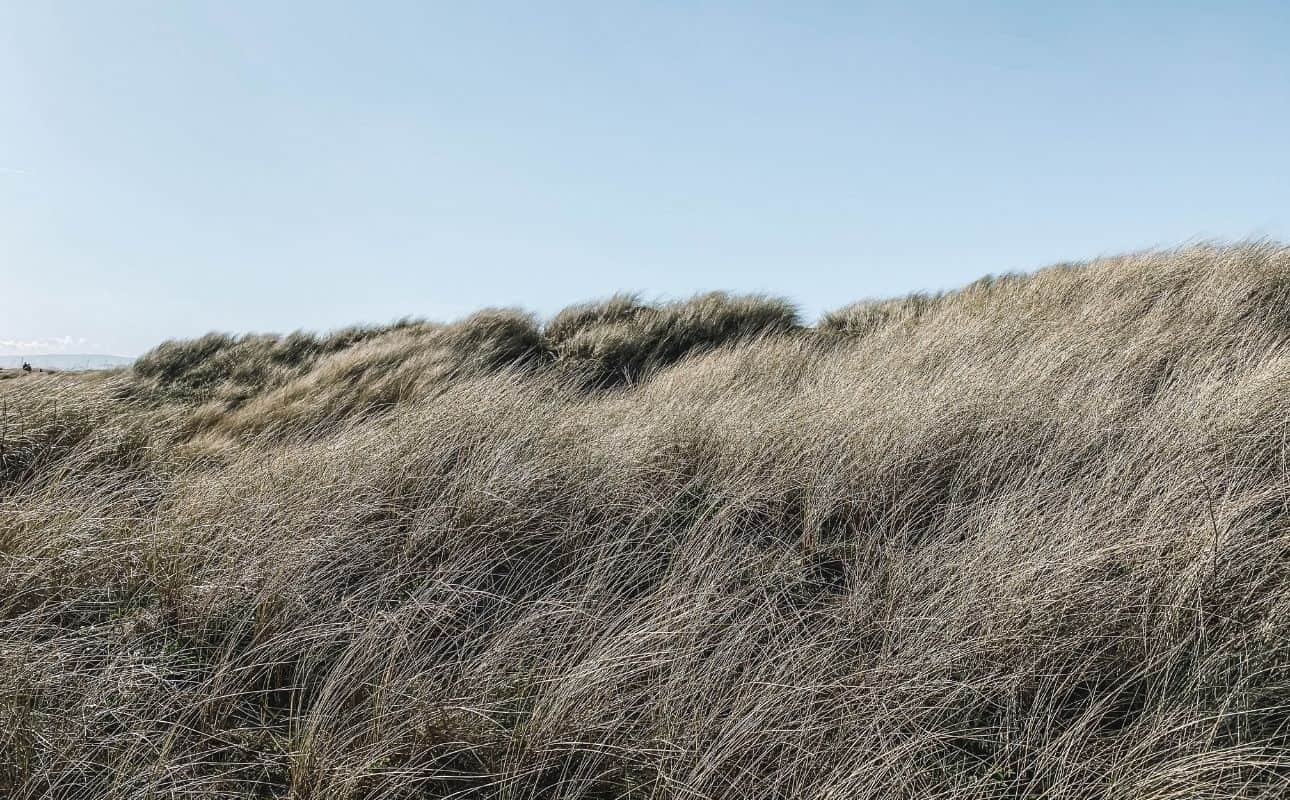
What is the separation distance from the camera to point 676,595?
99.3 inches

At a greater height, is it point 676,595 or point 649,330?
point 649,330

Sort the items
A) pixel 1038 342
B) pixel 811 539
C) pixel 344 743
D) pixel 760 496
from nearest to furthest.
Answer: pixel 344 743 < pixel 811 539 < pixel 760 496 < pixel 1038 342

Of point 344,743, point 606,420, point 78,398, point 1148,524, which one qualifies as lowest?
point 344,743

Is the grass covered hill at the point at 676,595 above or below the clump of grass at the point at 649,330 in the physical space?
below

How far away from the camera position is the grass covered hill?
1.90 metres

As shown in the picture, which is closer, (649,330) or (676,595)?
(676,595)

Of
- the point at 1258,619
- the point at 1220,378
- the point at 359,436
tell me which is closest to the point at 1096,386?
the point at 1220,378

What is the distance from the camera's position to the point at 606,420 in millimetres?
4660

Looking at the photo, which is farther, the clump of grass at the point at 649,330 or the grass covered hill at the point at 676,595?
the clump of grass at the point at 649,330

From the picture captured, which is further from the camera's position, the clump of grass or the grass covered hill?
the clump of grass

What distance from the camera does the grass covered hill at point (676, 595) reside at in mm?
1896

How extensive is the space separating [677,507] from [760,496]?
1.26ft

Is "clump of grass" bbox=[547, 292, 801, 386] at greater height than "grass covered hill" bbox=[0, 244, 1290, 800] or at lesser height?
greater

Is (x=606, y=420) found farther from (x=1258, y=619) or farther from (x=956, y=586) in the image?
(x=1258, y=619)
